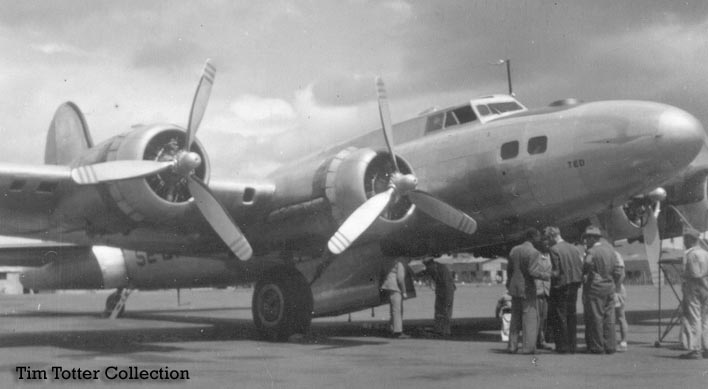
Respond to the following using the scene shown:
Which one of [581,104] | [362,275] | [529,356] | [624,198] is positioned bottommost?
[529,356]

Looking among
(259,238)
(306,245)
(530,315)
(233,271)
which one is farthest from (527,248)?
(233,271)

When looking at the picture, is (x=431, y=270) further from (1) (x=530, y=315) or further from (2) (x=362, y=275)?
(1) (x=530, y=315)

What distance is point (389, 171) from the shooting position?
11.1m

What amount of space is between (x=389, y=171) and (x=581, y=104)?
115 inches

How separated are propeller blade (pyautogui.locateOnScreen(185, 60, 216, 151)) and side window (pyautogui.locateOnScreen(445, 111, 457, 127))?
3723 millimetres

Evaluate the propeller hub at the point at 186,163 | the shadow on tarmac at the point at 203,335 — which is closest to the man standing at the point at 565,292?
the shadow on tarmac at the point at 203,335

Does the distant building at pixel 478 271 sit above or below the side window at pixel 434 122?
below

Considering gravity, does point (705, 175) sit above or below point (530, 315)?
above

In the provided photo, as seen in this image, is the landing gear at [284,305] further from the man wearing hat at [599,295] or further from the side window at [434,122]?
the man wearing hat at [599,295]

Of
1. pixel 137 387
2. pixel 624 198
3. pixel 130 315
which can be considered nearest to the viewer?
pixel 137 387

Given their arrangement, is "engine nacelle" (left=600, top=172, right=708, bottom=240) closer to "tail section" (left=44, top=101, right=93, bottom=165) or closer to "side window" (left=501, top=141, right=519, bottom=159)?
"side window" (left=501, top=141, right=519, bottom=159)

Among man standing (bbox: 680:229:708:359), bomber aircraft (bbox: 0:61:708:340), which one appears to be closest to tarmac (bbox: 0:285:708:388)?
man standing (bbox: 680:229:708:359)

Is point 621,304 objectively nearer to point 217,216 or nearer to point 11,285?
point 217,216

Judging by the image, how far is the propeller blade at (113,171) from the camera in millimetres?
9656
